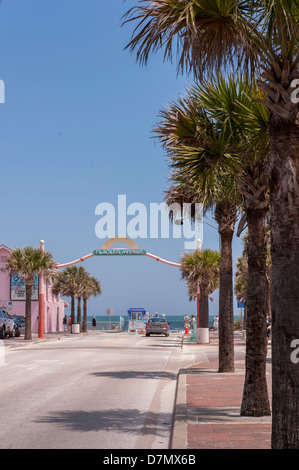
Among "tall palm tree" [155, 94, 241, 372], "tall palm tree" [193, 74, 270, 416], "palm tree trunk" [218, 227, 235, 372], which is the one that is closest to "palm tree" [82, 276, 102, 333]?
"palm tree trunk" [218, 227, 235, 372]

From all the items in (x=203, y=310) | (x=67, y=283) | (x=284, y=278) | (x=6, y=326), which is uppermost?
(x=67, y=283)

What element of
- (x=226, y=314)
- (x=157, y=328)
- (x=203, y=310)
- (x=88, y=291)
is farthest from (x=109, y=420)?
(x=88, y=291)

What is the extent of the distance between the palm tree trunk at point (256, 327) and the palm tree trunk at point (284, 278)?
4.25 meters

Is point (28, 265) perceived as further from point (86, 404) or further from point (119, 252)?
point (86, 404)

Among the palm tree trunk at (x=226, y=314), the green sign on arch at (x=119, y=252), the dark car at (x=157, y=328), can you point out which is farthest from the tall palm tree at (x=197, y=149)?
the green sign on arch at (x=119, y=252)

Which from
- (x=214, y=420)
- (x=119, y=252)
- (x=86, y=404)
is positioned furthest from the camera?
(x=119, y=252)

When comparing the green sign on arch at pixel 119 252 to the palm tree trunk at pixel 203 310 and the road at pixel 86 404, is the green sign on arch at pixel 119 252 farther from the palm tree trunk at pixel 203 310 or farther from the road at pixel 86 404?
the road at pixel 86 404

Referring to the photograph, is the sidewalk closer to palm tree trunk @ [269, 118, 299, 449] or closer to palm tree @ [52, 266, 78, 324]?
palm tree trunk @ [269, 118, 299, 449]

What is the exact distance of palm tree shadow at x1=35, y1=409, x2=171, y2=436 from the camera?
9.60 meters

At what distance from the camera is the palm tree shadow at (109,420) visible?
9602 mm

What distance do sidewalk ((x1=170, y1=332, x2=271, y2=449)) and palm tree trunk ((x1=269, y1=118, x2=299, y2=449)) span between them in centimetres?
196

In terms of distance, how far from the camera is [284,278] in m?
5.88

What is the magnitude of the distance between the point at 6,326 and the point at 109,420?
32606 millimetres

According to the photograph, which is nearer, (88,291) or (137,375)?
(137,375)
